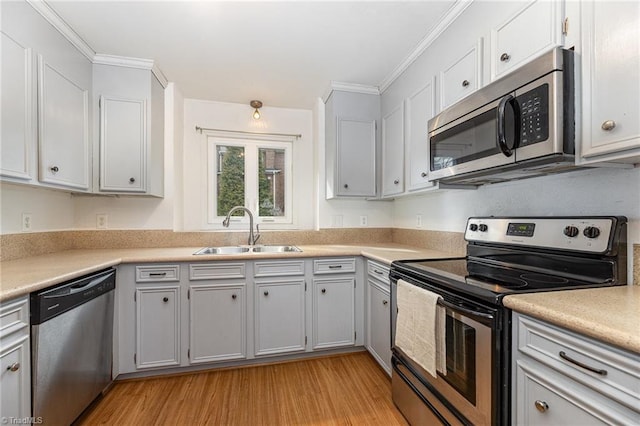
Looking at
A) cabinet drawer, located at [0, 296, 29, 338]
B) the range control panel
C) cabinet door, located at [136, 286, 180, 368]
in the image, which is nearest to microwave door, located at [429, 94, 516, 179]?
the range control panel

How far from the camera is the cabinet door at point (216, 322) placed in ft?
6.59

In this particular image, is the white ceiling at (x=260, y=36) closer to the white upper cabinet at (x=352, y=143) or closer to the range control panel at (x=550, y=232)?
the white upper cabinet at (x=352, y=143)

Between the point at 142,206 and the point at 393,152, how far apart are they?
2262 millimetres

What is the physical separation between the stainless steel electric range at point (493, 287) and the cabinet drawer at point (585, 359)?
81 mm

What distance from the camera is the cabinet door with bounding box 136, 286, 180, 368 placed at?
1938 millimetres

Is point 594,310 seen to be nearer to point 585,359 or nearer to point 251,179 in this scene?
point 585,359

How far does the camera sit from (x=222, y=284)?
2.05 meters

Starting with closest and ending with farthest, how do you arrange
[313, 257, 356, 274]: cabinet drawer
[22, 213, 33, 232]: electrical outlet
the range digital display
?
the range digital display
[22, 213, 33, 232]: electrical outlet
[313, 257, 356, 274]: cabinet drawer

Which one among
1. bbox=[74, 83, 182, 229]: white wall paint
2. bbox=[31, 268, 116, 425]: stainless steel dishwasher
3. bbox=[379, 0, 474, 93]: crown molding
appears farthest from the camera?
bbox=[74, 83, 182, 229]: white wall paint

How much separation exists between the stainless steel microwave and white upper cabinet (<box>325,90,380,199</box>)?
1075 millimetres

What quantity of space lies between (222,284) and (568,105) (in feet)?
7.02

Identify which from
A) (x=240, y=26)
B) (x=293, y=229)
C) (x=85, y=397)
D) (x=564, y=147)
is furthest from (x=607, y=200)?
(x=85, y=397)

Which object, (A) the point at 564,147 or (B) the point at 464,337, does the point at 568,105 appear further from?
(B) the point at 464,337

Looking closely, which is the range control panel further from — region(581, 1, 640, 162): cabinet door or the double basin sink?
the double basin sink
